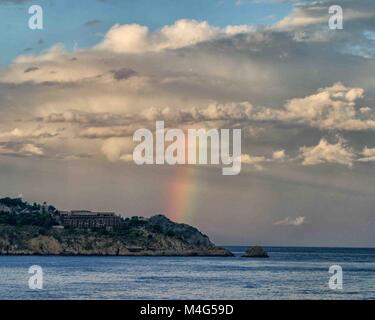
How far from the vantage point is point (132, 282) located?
335 feet

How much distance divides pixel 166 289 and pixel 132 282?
16.5 metres

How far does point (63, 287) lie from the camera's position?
3573 inches
